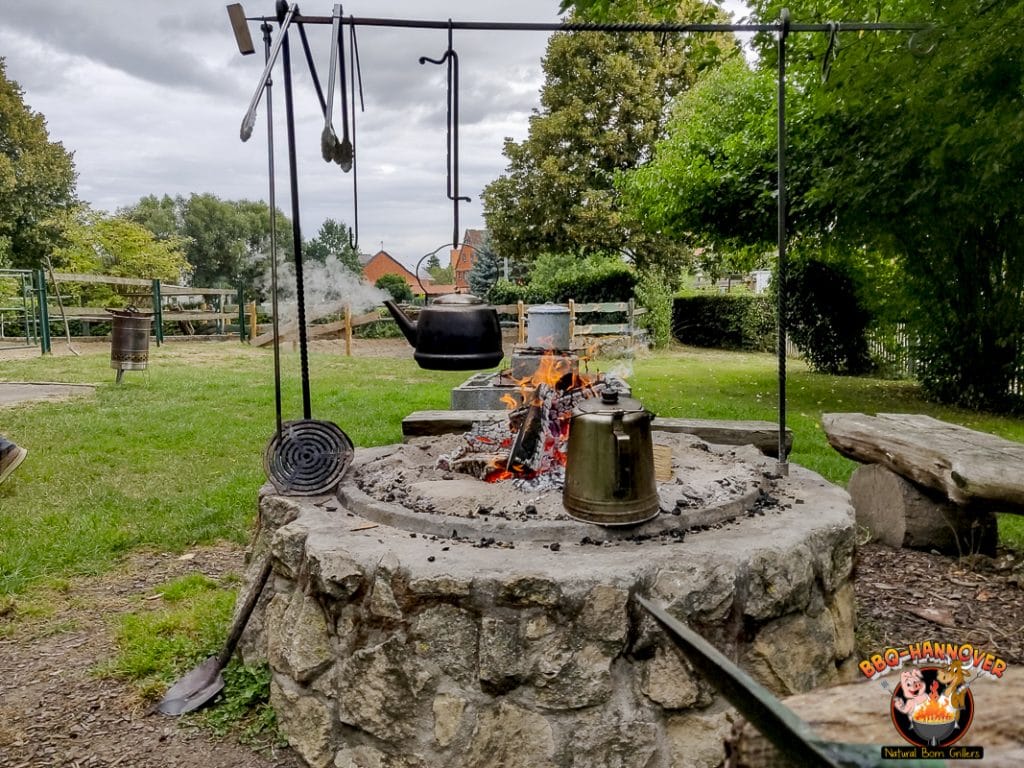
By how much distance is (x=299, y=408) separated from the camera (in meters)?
7.58

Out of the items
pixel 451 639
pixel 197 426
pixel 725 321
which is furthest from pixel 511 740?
pixel 725 321

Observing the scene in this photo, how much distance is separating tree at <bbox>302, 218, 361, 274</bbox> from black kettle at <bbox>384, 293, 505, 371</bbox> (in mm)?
14846

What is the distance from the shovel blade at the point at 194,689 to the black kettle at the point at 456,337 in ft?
4.34

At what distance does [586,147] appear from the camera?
1862cm

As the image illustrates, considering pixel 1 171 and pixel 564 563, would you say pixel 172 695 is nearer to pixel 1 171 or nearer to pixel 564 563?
pixel 564 563

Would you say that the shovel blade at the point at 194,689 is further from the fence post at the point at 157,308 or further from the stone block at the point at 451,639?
the fence post at the point at 157,308

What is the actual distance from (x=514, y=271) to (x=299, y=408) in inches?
582

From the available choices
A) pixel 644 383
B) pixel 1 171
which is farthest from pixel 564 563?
pixel 1 171

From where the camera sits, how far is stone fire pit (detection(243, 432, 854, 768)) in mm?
1961

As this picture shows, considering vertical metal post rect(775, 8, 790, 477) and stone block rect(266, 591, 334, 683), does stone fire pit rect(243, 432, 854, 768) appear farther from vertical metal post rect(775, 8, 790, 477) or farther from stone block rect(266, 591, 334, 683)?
vertical metal post rect(775, 8, 790, 477)

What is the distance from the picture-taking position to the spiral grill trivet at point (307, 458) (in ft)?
8.95

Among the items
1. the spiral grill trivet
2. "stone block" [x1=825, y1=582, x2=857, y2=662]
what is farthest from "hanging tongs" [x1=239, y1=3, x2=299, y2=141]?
"stone block" [x1=825, y1=582, x2=857, y2=662]

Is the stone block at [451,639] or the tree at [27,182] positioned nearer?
the stone block at [451,639]

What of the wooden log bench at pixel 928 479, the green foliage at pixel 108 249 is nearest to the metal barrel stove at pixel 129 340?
the wooden log bench at pixel 928 479
